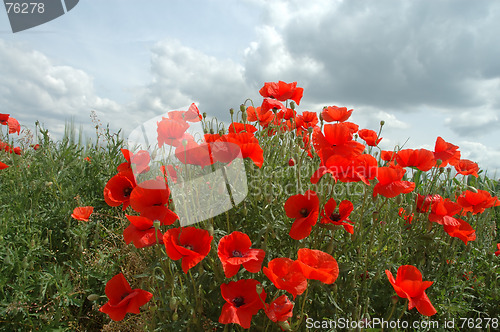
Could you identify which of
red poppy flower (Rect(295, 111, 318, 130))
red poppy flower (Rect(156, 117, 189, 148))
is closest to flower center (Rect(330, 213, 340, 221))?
red poppy flower (Rect(156, 117, 189, 148))

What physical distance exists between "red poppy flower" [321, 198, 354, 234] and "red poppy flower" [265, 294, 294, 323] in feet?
1.36

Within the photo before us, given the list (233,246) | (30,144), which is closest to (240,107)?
(233,246)

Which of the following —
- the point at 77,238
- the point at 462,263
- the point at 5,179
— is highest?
the point at 5,179

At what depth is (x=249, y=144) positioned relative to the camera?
1509 mm

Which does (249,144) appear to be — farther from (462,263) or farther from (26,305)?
(26,305)

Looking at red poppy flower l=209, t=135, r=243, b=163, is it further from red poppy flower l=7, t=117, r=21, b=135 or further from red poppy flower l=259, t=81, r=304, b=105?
red poppy flower l=7, t=117, r=21, b=135

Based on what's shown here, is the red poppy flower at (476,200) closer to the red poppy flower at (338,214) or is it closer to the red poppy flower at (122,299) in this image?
the red poppy flower at (338,214)

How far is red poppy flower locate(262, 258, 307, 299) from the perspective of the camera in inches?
47.6

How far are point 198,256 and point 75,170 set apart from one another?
7.86 feet

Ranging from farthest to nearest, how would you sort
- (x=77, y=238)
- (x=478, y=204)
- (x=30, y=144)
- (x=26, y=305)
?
(x=30, y=144) < (x=77, y=238) < (x=26, y=305) < (x=478, y=204)

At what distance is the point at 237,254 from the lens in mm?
1358

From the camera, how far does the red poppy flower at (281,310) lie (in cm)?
126

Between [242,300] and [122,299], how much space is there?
22.9 inches

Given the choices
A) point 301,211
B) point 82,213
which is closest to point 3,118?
point 82,213
